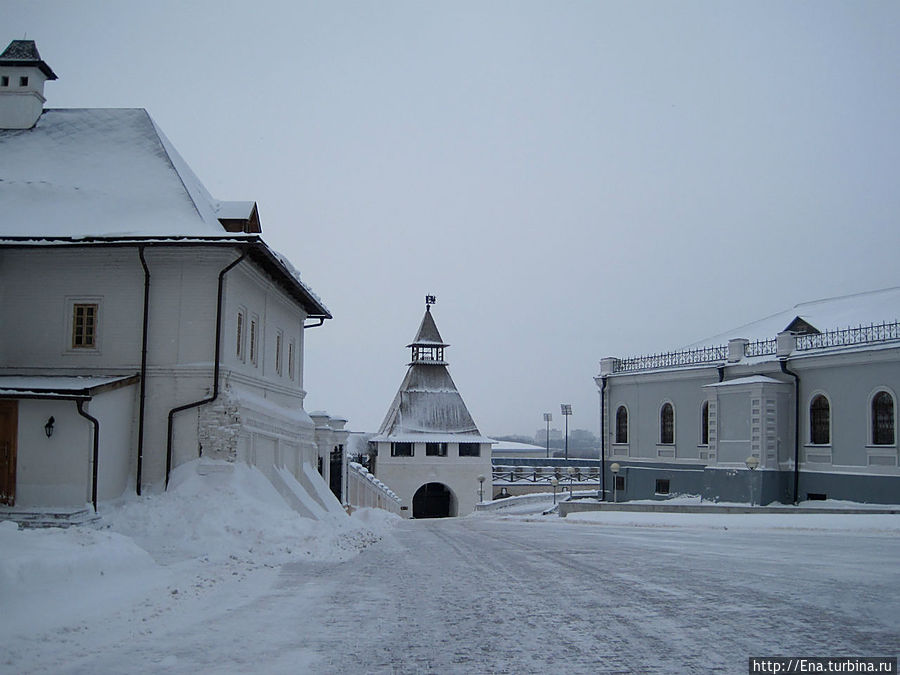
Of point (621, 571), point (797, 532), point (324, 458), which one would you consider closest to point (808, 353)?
point (797, 532)

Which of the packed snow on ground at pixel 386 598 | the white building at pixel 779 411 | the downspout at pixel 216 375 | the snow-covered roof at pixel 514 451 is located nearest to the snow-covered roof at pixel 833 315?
the white building at pixel 779 411

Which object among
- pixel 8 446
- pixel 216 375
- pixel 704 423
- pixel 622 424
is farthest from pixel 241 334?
pixel 622 424

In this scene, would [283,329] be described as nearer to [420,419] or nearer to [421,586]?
[421,586]

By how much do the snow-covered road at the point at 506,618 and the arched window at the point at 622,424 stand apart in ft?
80.3

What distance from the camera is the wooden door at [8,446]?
52.9ft

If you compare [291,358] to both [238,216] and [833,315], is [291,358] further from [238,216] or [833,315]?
[833,315]

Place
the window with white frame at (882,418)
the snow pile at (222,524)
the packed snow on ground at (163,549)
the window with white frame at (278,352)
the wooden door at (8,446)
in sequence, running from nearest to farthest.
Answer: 1. the packed snow on ground at (163,549)
2. the snow pile at (222,524)
3. the wooden door at (8,446)
4. the window with white frame at (278,352)
5. the window with white frame at (882,418)

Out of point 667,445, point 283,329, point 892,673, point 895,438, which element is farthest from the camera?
point 667,445

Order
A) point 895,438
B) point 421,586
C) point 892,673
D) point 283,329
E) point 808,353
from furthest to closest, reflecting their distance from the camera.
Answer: point 808,353, point 895,438, point 283,329, point 421,586, point 892,673

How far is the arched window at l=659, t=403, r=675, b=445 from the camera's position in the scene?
122 feet

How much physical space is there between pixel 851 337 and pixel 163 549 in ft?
78.8

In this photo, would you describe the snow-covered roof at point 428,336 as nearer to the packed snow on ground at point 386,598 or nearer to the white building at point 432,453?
the white building at point 432,453

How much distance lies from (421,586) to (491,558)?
13.1ft

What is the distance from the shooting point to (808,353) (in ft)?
101
